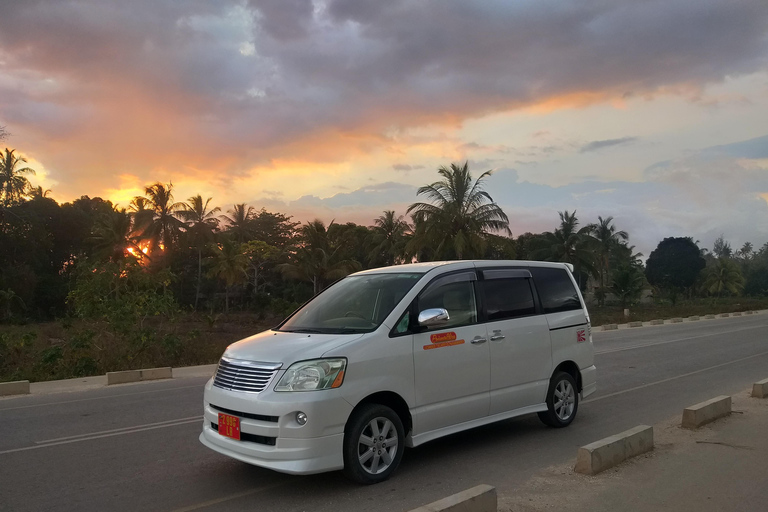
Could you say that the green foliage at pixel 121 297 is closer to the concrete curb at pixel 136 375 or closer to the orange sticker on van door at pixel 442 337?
the concrete curb at pixel 136 375

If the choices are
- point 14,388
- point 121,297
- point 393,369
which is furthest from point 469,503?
point 121,297

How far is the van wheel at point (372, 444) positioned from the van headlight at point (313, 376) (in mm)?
407

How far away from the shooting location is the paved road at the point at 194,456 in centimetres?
505

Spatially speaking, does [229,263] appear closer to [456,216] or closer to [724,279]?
[456,216]

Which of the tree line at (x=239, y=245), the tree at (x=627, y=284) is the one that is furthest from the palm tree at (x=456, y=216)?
the tree at (x=627, y=284)

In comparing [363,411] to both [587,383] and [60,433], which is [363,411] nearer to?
[587,383]

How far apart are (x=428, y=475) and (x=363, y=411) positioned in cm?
100

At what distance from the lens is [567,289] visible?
7.77 metres

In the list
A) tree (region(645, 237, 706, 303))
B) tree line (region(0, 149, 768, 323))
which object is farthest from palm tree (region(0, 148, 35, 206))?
tree (region(645, 237, 706, 303))

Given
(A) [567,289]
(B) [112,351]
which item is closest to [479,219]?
(B) [112,351]

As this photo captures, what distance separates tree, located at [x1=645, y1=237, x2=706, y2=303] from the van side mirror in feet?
260

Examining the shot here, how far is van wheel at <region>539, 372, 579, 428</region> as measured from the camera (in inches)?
284

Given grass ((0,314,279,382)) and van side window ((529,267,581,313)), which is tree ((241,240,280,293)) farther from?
van side window ((529,267,581,313))

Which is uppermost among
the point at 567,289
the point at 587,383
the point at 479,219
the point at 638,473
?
the point at 479,219
